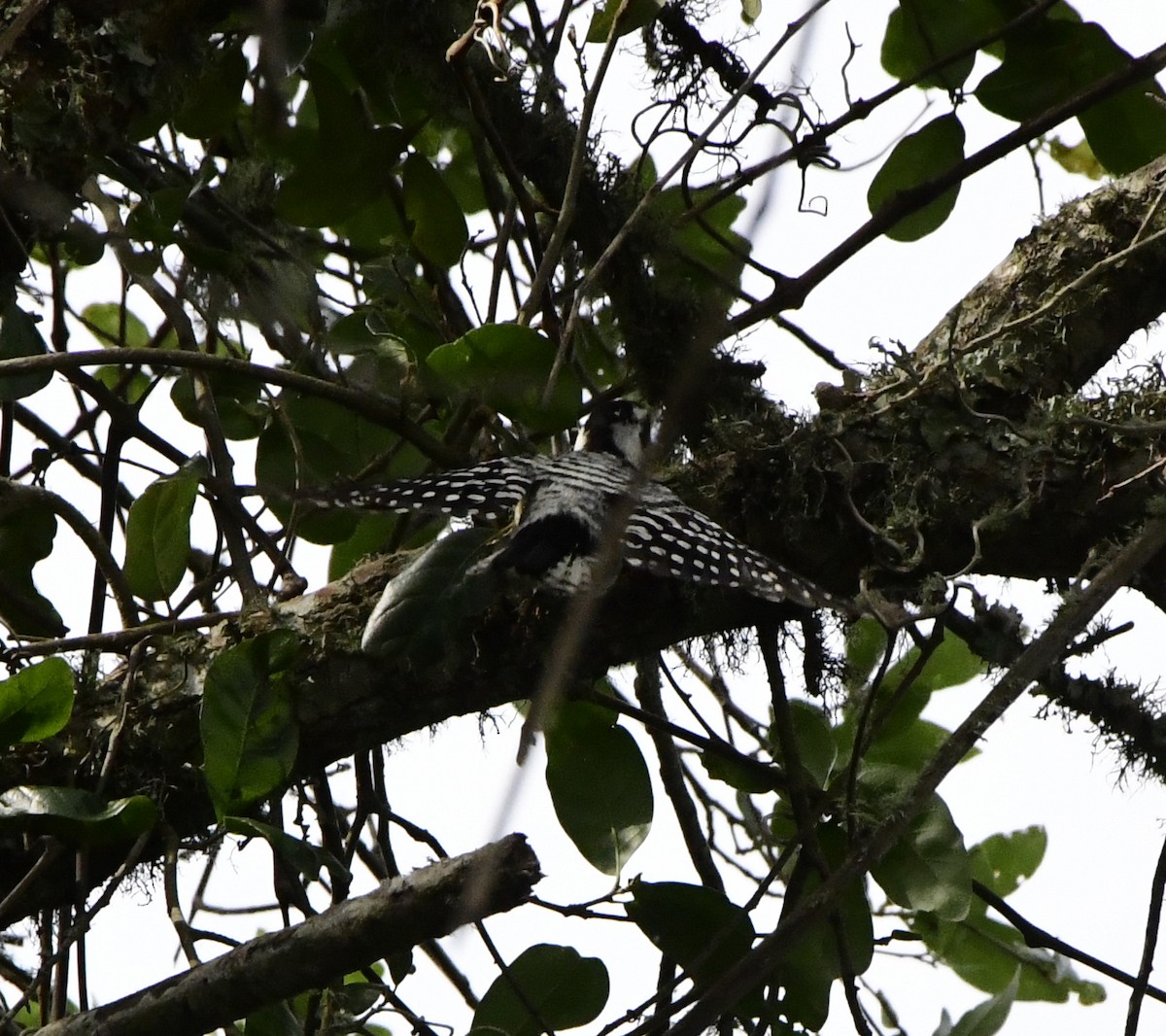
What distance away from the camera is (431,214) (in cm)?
230

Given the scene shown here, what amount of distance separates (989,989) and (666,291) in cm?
129

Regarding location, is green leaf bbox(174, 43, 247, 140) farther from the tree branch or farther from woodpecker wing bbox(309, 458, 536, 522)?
the tree branch

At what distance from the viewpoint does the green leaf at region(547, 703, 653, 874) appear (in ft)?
5.99

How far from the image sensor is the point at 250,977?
45.8 inches

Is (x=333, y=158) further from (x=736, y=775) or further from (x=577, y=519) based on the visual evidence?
(x=736, y=775)

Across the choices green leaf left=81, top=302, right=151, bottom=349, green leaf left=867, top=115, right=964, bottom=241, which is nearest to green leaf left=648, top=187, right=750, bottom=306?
green leaf left=867, top=115, right=964, bottom=241

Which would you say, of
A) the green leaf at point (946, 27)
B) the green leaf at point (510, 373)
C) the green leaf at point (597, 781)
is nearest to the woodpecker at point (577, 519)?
the green leaf at point (510, 373)

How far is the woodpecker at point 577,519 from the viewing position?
161 cm

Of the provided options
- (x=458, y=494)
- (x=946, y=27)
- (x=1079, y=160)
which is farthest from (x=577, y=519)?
(x=1079, y=160)

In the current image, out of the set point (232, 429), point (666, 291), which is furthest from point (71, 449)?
point (666, 291)

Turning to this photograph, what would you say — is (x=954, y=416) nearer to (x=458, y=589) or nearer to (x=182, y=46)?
(x=458, y=589)

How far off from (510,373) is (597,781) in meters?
0.59

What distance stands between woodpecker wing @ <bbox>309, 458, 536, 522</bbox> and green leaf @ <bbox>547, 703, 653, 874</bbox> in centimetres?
32

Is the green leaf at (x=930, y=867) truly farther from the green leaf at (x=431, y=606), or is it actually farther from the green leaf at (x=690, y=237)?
the green leaf at (x=690, y=237)
